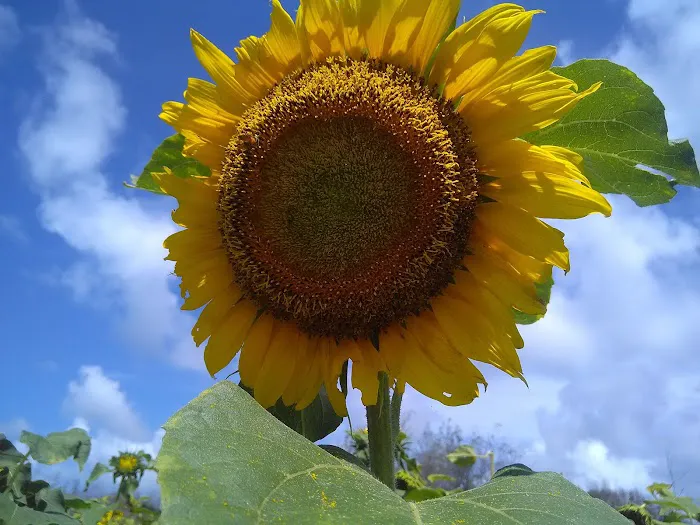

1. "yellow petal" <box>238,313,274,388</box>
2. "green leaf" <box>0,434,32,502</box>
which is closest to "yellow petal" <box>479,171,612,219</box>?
"yellow petal" <box>238,313,274,388</box>

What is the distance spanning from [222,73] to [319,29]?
38 cm

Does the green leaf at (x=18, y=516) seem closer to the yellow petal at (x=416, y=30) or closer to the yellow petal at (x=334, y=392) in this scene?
the yellow petal at (x=334, y=392)

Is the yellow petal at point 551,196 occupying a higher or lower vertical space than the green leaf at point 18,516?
higher

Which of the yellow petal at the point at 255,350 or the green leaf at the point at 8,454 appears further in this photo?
the green leaf at the point at 8,454

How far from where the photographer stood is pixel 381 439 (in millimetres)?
1992

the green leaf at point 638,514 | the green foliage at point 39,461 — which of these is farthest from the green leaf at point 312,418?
the green foliage at point 39,461

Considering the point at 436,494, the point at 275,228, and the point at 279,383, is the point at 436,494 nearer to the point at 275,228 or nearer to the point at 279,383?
the point at 279,383

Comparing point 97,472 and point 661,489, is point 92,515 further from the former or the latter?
point 661,489

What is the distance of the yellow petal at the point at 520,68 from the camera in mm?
1937

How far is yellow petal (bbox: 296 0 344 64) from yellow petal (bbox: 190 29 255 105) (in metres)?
0.25

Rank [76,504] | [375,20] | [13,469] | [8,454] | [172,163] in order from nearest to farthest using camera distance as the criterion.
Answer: [375,20], [172,163], [13,469], [8,454], [76,504]

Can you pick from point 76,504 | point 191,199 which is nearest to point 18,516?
point 191,199

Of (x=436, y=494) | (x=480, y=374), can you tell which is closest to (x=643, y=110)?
(x=480, y=374)

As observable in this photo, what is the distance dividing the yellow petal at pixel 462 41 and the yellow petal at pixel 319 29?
0.31m
